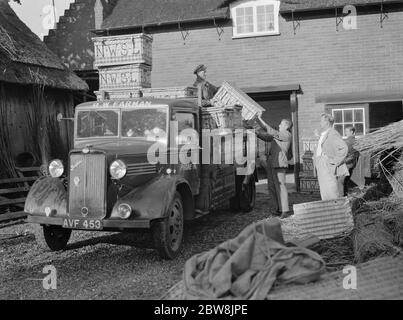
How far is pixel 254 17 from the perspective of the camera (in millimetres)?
14414

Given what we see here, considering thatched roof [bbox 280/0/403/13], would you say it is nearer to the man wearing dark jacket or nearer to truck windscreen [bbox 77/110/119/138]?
the man wearing dark jacket

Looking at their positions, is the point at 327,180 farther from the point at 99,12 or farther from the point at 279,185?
the point at 99,12

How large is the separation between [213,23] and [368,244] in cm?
1122

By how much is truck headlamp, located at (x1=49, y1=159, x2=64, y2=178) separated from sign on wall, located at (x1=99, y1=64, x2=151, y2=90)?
3746mm

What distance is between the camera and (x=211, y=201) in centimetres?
699

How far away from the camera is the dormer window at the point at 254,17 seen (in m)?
14.3

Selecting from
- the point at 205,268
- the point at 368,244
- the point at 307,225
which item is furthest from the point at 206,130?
the point at 205,268

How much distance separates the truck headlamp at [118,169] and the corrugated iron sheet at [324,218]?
7.20 ft

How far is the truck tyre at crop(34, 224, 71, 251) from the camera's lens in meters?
6.19

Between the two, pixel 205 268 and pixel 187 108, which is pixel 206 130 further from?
pixel 205 268

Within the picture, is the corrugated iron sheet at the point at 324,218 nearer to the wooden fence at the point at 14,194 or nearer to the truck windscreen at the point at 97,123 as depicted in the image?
the truck windscreen at the point at 97,123

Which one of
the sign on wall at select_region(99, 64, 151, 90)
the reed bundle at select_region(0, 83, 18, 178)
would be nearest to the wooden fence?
the reed bundle at select_region(0, 83, 18, 178)

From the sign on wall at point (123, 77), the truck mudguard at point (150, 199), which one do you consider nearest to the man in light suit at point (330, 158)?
the truck mudguard at point (150, 199)

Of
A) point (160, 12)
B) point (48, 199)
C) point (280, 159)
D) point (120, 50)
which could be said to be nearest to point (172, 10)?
point (160, 12)
